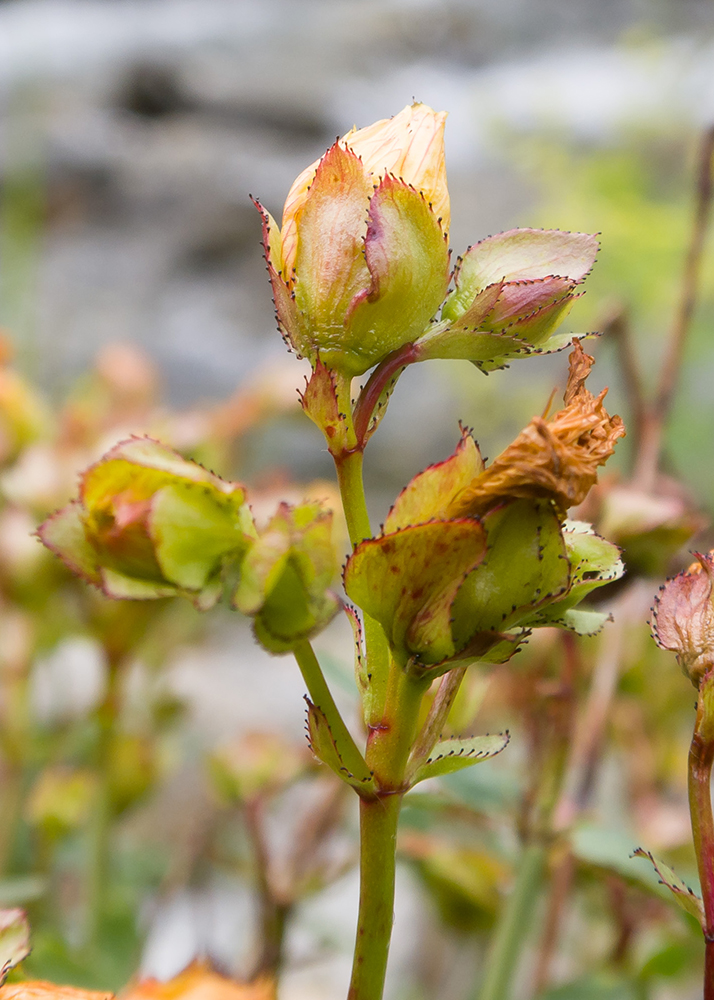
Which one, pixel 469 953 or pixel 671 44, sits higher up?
pixel 671 44

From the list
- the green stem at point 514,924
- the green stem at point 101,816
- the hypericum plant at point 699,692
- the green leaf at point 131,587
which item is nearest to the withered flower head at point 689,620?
the hypericum plant at point 699,692

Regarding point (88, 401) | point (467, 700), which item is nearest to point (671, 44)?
point (88, 401)

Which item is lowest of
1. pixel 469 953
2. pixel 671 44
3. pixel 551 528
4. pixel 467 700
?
pixel 469 953

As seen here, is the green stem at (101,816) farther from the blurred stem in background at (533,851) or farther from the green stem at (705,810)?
the green stem at (705,810)

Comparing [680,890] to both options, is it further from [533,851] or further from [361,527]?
[533,851]

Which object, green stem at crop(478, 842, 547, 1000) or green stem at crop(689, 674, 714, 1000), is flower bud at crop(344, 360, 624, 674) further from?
green stem at crop(478, 842, 547, 1000)

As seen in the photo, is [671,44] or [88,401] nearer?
[88,401]

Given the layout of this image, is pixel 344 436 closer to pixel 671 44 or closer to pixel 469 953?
pixel 469 953

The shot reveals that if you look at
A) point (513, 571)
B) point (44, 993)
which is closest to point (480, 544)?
point (513, 571)

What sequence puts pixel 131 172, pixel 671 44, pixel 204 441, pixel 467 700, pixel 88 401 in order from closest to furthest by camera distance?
pixel 467 700
pixel 204 441
pixel 88 401
pixel 671 44
pixel 131 172
